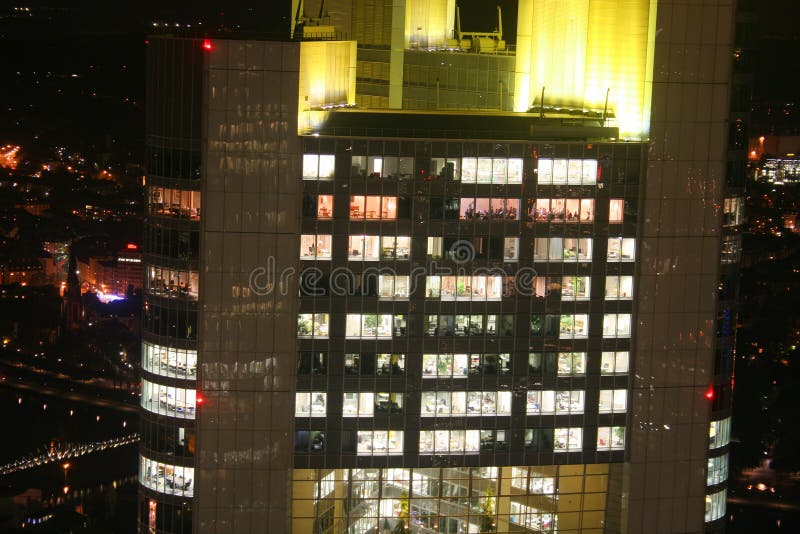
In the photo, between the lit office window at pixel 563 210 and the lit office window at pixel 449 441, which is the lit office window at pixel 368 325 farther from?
the lit office window at pixel 563 210

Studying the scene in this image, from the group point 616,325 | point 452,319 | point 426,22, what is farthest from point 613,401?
point 426,22

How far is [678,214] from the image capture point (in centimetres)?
5803

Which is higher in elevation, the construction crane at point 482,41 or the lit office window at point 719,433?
the construction crane at point 482,41

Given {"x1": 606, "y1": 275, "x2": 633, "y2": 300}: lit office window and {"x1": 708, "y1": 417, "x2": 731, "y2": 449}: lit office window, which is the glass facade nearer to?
{"x1": 606, "y1": 275, "x2": 633, "y2": 300}: lit office window

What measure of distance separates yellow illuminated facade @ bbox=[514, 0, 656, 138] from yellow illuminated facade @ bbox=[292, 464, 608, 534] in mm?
16833

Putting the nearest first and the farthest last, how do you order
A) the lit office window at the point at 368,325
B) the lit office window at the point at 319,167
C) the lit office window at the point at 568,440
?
the lit office window at the point at 319,167
the lit office window at the point at 368,325
the lit office window at the point at 568,440

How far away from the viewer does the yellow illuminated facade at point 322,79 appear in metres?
56.4

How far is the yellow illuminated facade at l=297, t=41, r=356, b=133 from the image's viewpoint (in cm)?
5641

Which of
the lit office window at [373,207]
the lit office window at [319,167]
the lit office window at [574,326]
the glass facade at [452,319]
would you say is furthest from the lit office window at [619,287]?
the lit office window at [319,167]

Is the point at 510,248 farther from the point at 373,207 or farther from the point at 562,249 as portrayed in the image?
the point at 373,207

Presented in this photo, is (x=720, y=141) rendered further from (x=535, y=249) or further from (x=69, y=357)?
(x=69, y=357)

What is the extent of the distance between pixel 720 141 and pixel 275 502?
26.0 meters

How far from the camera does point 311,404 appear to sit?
56562 mm

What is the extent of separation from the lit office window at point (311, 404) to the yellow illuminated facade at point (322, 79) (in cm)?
1176
